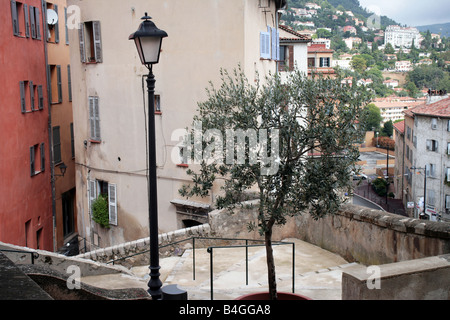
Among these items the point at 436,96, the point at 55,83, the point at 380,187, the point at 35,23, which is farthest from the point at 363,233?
the point at 380,187

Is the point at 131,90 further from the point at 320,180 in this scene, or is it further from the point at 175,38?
the point at 320,180

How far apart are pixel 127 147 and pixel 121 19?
4.65 metres

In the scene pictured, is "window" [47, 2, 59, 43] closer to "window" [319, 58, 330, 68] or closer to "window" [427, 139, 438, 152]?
"window" [319, 58, 330, 68]

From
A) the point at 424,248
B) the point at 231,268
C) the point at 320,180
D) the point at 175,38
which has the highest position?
the point at 175,38

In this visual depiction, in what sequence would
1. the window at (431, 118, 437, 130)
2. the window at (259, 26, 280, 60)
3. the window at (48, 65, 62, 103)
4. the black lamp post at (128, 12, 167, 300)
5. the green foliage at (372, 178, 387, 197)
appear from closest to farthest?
the black lamp post at (128, 12, 167, 300) < the window at (259, 26, 280, 60) < the window at (48, 65, 62, 103) < the window at (431, 118, 437, 130) < the green foliage at (372, 178, 387, 197)

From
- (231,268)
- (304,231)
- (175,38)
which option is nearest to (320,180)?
(231,268)

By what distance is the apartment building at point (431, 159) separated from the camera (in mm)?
51125

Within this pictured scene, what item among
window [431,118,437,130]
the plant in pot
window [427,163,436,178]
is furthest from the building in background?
window [427,163,436,178]

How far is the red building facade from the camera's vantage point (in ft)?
65.2

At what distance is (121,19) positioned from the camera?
798 inches

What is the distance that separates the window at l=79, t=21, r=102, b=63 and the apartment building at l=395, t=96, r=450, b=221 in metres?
35.6

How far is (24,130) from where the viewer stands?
21.7 m

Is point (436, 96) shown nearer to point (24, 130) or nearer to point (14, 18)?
point (24, 130)

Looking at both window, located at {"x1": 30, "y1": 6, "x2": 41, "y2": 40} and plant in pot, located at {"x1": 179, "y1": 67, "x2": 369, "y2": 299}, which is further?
window, located at {"x1": 30, "y1": 6, "x2": 41, "y2": 40}
